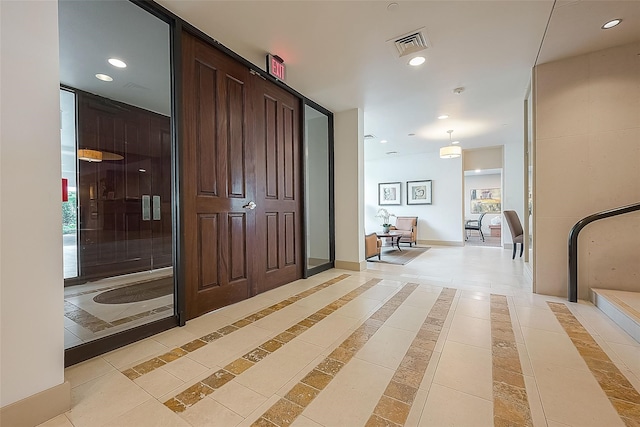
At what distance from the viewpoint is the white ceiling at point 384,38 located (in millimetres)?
2230

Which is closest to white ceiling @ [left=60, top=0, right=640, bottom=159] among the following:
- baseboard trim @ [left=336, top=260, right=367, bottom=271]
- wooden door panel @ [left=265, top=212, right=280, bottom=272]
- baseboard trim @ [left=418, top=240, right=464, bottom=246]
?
wooden door panel @ [left=265, top=212, right=280, bottom=272]

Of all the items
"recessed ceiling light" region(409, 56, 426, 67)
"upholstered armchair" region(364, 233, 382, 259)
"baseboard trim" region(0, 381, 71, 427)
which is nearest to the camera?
"baseboard trim" region(0, 381, 71, 427)

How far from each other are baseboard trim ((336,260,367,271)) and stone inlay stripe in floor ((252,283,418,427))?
197 cm

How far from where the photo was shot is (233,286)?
286cm

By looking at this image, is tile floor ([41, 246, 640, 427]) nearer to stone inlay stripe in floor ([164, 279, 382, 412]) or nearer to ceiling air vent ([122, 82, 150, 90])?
stone inlay stripe in floor ([164, 279, 382, 412])

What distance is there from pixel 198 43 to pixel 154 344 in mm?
2657

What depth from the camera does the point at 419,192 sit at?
8.34 m

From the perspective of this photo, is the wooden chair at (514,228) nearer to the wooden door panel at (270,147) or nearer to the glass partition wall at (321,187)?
the glass partition wall at (321,187)

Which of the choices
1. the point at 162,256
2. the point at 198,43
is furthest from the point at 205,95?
the point at 162,256

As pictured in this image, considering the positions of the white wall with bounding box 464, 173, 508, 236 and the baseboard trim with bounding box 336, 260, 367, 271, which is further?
the white wall with bounding box 464, 173, 508, 236

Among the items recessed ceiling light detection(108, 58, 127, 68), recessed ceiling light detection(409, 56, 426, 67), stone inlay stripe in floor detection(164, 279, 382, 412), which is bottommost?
stone inlay stripe in floor detection(164, 279, 382, 412)

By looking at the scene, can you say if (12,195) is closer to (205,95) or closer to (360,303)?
(205,95)

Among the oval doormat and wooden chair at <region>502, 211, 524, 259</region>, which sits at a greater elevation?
wooden chair at <region>502, 211, 524, 259</region>

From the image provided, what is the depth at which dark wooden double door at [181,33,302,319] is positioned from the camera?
2459 millimetres
